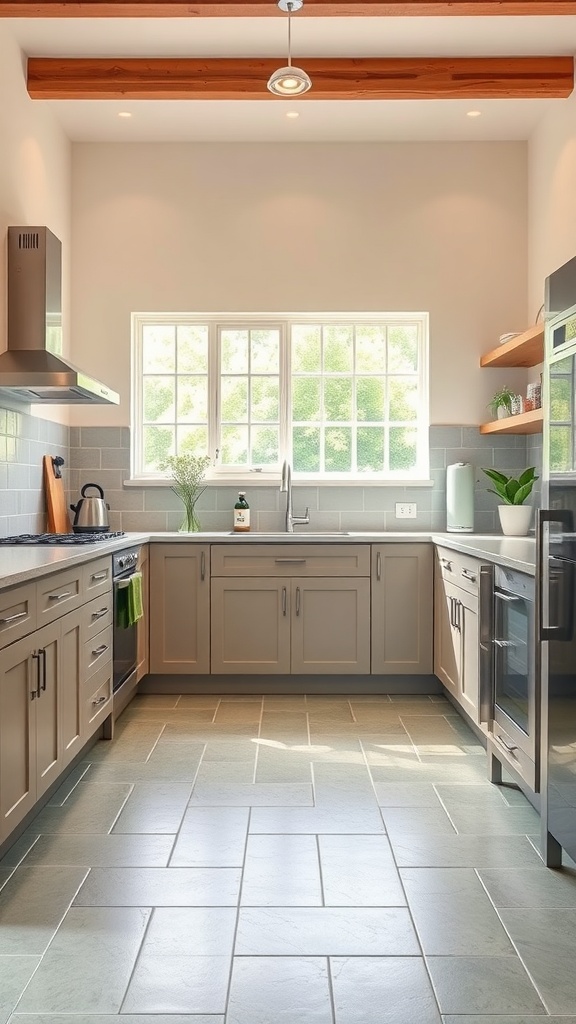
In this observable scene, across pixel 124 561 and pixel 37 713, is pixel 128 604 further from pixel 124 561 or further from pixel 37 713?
pixel 37 713

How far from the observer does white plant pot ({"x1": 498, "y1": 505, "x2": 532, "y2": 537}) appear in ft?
14.8

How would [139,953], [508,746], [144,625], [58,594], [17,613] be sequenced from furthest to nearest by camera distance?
[144,625] → [508,746] → [58,594] → [17,613] → [139,953]

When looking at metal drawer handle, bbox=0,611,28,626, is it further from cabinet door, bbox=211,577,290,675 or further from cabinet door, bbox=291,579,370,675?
cabinet door, bbox=291,579,370,675

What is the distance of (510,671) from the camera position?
2.84 meters

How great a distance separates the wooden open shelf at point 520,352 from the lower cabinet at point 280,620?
1489 mm

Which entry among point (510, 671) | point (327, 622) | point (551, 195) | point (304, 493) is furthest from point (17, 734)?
point (551, 195)

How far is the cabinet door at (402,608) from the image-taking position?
173 inches

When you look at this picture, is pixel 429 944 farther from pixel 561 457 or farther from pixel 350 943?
pixel 561 457

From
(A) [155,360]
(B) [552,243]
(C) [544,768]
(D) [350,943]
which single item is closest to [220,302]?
(A) [155,360]

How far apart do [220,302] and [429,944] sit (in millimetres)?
3824

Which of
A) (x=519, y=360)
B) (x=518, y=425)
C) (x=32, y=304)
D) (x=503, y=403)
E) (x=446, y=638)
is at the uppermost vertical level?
(x=32, y=304)

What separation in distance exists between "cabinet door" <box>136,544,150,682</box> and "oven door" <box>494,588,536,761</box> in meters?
1.93

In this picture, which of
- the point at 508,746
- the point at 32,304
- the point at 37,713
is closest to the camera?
the point at 37,713

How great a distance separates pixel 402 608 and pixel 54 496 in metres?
2.00
